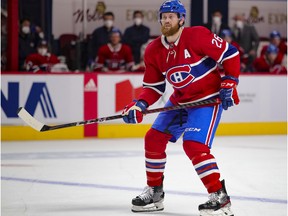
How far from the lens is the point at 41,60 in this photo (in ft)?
30.1

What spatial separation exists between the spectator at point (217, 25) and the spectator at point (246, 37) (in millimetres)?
227

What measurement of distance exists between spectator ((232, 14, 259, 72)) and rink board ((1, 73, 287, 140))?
849 millimetres

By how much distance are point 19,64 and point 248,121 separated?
2.99 metres

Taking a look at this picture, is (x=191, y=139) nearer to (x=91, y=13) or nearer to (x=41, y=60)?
(x=41, y=60)

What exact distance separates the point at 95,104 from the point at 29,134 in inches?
34.3

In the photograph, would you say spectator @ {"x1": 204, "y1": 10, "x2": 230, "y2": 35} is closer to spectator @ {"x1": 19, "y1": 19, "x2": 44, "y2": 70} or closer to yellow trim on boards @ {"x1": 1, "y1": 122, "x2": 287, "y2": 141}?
yellow trim on boards @ {"x1": 1, "y1": 122, "x2": 287, "y2": 141}

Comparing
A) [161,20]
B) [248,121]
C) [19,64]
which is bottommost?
[248,121]

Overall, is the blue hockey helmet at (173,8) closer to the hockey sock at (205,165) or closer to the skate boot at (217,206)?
the hockey sock at (205,165)

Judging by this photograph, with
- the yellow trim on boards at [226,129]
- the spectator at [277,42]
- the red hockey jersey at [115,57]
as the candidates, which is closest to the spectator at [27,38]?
the red hockey jersey at [115,57]

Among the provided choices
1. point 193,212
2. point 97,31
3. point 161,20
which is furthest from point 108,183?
point 97,31

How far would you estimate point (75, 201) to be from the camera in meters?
4.72

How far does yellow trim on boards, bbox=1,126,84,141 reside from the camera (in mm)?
8609

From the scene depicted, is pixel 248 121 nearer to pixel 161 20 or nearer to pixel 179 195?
pixel 179 195

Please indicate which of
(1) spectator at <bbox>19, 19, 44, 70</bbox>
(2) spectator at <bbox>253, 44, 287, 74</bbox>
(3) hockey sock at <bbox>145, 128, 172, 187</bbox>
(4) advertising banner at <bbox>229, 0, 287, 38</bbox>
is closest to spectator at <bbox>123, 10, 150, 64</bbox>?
(1) spectator at <bbox>19, 19, 44, 70</bbox>
